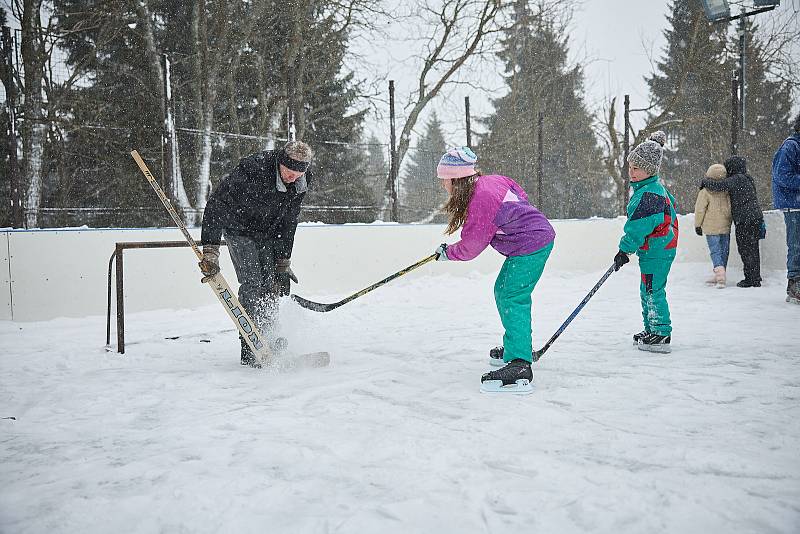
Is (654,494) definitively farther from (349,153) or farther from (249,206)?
(349,153)

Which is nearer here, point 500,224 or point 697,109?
point 500,224

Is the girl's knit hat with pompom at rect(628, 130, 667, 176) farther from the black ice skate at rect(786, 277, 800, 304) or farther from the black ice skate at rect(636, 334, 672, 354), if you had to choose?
the black ice skate at rect(786, 277, 800, 304)

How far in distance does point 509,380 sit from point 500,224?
782 millimetres

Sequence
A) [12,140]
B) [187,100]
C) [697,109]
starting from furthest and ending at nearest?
[697,109] → [187,100] → [12,140]

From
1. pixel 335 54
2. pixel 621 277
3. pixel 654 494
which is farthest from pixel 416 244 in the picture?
pixel 335 54

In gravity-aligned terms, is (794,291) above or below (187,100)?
below

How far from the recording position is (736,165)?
722 cm

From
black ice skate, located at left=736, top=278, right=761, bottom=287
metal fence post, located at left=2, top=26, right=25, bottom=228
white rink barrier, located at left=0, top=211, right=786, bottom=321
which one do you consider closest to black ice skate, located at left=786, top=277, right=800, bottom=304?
black ice skate, located at left=736, top=278, right=761, bottom=287

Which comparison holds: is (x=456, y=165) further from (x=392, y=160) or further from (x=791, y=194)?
(x=392, y=160)

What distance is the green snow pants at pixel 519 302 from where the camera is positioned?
10.1 feet

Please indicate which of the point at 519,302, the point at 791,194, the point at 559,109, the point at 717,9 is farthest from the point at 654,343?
the point at 559,109

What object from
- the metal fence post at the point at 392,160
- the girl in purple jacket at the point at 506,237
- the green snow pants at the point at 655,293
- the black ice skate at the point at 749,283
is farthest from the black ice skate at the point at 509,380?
the metal fence post at the point at 392,160

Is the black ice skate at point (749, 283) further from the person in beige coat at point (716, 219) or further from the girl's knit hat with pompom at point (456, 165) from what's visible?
the girl's knit hat with pompom at point (456, 165)

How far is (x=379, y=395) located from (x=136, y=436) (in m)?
1.11
